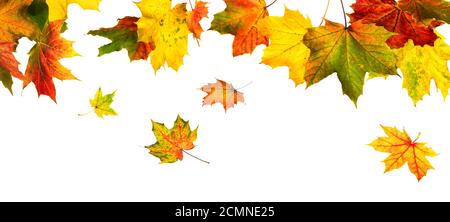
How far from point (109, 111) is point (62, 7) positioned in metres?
0.69

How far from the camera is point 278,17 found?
109 cm

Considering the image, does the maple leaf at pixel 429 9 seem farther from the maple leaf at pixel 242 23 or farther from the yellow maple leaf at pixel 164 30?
the yellow maple leaf at pixel 164 30

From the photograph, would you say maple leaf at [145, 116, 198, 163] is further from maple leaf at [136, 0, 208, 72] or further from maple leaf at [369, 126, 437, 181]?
maple leaf at [369, 126, 437, 181]

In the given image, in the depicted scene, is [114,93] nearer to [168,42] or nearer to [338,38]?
[168,42]

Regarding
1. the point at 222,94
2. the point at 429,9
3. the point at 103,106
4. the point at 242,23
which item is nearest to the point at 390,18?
the point at 429,9

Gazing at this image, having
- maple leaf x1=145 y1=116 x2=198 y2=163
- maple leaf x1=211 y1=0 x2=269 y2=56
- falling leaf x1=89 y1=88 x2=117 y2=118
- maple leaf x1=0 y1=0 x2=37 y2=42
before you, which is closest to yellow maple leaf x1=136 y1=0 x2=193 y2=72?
maple leaf x1=211 y1=0 x2=269 y2=56

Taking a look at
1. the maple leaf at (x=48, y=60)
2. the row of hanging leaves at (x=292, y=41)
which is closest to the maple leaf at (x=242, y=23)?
the row of hanging leaves at (x=292, y=41)

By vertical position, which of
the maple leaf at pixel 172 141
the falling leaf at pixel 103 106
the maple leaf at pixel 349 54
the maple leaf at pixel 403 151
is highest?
the falling leaf at pixel 103 106

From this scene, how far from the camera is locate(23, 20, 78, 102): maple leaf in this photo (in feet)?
4.18

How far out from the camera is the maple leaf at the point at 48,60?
1.28m

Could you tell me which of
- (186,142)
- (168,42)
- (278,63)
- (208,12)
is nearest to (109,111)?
(186,142)

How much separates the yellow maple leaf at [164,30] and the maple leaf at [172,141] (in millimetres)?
374

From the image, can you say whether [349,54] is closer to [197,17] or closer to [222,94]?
[197,17]

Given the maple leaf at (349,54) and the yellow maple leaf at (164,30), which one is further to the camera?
the yellow maple leaf at (164,30)
